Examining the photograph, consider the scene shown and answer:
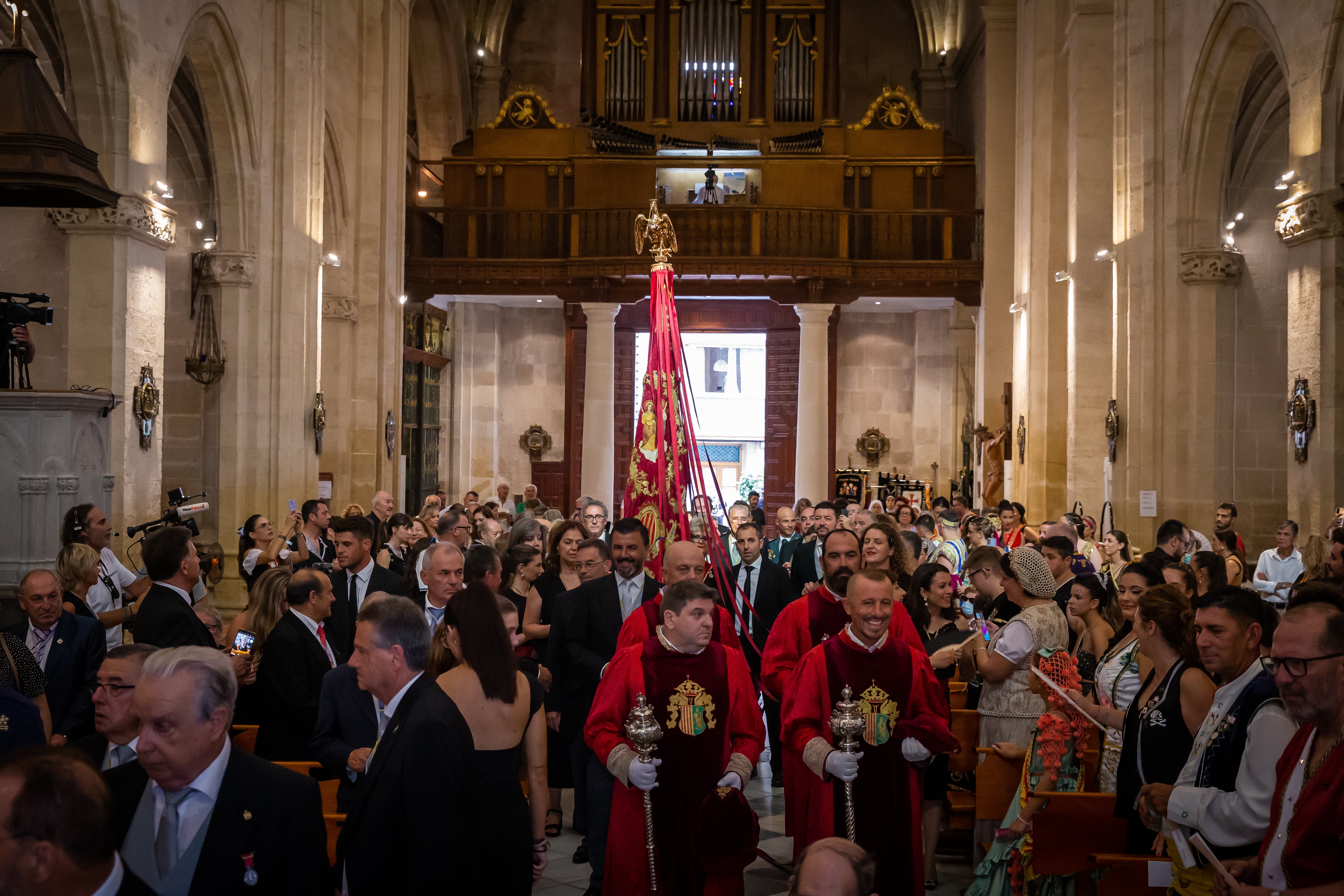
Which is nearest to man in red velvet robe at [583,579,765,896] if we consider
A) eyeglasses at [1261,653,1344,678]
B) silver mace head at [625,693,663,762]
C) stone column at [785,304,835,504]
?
silver mace head at [625,693,663,762]

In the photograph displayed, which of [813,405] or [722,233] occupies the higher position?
[722,233]

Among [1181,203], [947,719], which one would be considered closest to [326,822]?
[947,719]

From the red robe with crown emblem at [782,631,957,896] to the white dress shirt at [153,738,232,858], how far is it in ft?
7.70

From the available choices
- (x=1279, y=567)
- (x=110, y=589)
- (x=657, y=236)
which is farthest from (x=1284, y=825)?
(x=1279, y=567)

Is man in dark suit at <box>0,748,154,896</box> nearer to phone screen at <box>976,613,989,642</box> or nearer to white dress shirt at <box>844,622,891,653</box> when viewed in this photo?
white dress shirt at <box>844,622,891,653</box>

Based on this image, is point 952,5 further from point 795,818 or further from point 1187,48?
point 795,818

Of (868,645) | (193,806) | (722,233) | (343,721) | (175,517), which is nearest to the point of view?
(193,806)

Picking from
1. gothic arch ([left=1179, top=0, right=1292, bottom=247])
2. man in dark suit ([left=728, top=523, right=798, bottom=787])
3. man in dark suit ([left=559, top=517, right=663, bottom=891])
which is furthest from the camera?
gothic arch ([left=1179, top=0, right=1292, bottom=247])

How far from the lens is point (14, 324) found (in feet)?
28.9

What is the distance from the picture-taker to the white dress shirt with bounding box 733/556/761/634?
7.56 meters

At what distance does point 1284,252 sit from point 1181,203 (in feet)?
7.08

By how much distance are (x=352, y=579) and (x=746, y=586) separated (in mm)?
2639

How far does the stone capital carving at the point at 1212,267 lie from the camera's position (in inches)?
484

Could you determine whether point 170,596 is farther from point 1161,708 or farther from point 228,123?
point 228,123
